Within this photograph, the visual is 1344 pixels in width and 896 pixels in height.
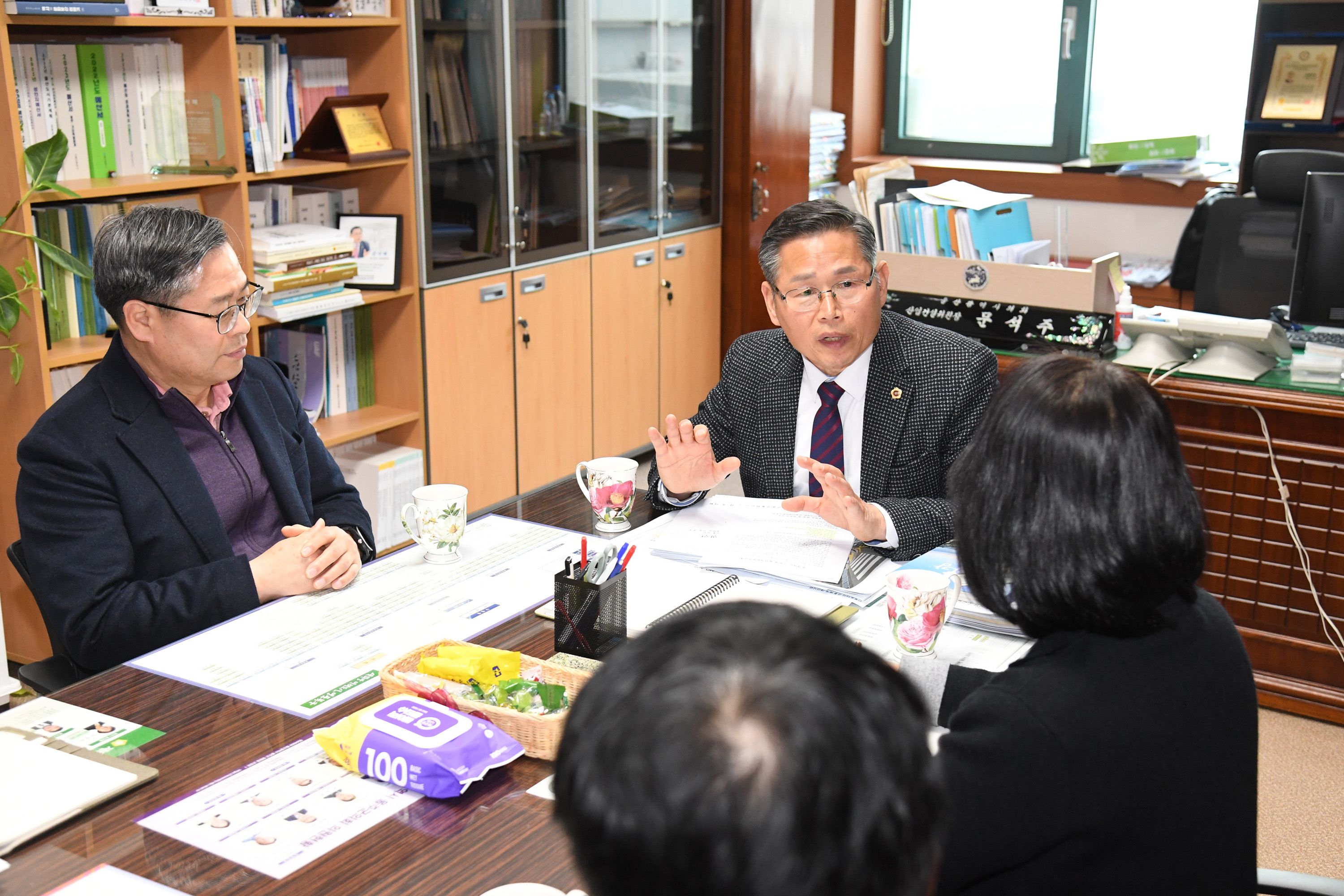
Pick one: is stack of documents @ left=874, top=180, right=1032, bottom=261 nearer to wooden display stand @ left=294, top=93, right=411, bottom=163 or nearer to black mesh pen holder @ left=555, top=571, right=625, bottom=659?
wooden display stand @ left=294, top=93, right=411, bottom=163

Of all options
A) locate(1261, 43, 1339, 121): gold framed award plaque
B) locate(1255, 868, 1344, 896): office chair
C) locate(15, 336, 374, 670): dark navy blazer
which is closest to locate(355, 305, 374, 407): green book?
locate(15, 336, 374, 670): dark navy blazer

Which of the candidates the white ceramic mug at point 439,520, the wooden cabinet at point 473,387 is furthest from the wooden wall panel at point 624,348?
the white ceramic mug at point 439,520

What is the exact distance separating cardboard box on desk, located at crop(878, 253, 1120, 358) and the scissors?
1502 mm

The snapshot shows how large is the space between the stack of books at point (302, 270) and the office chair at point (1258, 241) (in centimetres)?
290

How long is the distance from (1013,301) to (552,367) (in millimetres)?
1756

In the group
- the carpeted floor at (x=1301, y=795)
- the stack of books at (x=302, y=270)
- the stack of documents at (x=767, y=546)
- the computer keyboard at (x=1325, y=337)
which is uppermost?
the stack of books at (x=302, y=270)

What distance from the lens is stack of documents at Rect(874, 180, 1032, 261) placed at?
3.09 meters

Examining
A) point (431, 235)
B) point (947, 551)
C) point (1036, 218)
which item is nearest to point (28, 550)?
point (947, 551)

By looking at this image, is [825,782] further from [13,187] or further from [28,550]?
[13,187]

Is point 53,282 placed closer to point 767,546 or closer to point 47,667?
point 47,667

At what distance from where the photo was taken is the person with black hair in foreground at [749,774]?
0.57 m

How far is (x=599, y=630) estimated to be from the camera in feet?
5.11

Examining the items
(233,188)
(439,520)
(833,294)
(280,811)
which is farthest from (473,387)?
(280,811)

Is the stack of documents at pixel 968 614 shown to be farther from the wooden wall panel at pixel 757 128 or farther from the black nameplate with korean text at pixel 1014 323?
the wooden wall panel at pixel 757 128
